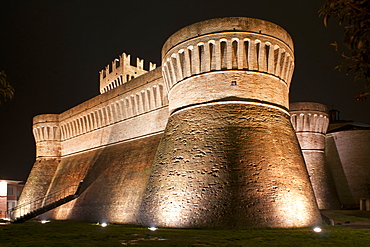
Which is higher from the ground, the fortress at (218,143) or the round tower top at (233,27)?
the round tower top at (233,27)

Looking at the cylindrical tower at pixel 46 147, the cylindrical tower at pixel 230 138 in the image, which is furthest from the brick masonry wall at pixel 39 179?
the cylindrical tower at pixel 230 138

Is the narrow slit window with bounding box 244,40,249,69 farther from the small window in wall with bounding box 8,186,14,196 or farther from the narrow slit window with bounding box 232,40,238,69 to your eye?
the small window in wall with bounding box 8,186,14,196

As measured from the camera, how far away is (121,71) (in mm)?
37781

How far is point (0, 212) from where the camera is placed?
38.2m

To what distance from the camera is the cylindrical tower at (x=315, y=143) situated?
956 inches

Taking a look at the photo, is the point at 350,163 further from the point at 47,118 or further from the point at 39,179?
the point at 47,118

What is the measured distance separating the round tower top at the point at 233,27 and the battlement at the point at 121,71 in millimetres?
22336

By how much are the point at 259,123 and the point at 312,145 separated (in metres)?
12.7

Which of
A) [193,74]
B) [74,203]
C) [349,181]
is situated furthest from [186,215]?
[349,181]

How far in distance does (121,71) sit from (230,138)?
86.1 feet

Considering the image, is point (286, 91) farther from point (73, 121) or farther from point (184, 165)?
point (73, 121)

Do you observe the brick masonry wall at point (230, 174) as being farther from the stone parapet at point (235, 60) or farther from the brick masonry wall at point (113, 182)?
the brick masonry wall at point (113, 182)

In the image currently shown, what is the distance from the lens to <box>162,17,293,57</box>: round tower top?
14.4 meters

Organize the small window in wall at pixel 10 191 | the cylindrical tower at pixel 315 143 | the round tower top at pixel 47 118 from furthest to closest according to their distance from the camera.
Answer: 1. the small window in wall at pixel 10 191
2. the round tower top at pixel 47 118
3. the cylindrical tower at pixel 315 143
